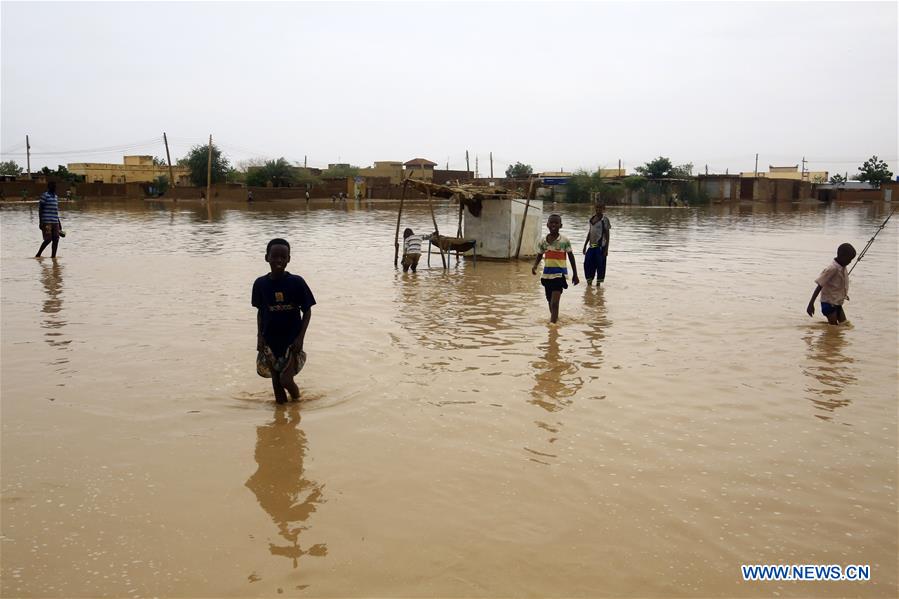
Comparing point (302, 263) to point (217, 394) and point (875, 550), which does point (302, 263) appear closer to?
point (217, 394)

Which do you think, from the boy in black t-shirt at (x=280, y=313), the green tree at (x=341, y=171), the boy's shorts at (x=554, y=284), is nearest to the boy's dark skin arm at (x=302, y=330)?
the boy in black t-shirt at (x=280, y=313)

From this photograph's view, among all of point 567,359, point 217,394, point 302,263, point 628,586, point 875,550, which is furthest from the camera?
point 302,263

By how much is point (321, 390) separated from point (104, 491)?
7.88 ft

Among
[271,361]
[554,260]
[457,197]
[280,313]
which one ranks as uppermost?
[457,197]

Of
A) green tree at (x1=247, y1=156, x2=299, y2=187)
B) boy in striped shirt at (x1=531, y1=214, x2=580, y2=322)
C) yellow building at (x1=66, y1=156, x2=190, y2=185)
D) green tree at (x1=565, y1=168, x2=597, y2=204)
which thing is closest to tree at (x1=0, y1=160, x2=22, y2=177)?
yellow building at (x1=66, y1=156, x2=190, y2=185)

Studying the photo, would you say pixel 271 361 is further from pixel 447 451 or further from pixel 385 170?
pixel 385 170

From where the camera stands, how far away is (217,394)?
6469 mm

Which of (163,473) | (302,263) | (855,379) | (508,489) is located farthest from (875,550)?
(302,263)

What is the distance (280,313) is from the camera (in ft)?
18.6

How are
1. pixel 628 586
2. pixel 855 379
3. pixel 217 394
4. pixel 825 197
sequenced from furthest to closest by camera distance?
Answer: pixel 825 197
pixel 855 379
pixel 217 394
pixel 628 586

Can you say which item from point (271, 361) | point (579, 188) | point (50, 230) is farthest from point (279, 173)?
point (271, 361)

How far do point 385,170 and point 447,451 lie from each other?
80.0 metres

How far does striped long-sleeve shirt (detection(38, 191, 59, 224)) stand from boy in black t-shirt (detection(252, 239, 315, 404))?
1169cm

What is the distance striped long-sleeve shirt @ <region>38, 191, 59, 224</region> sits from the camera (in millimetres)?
15242
